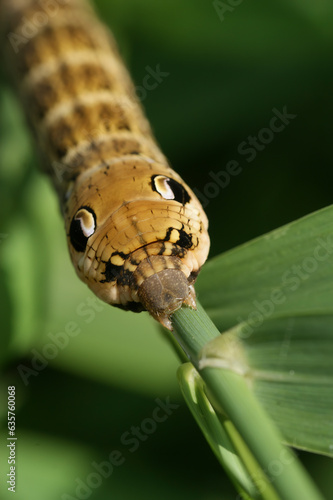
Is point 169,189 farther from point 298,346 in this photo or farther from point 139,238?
point 298,346

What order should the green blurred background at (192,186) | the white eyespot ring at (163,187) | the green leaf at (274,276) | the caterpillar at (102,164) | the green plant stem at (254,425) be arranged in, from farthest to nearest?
the green blurred background at (192,186)
the white eyespot ring at (163,187)
the caterpillar at (102,164)
the green leaf at (274,276)
the green plant stem at (254,425)

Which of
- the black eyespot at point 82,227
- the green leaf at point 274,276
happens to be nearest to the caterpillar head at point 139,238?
the black eyespot at point 82,227

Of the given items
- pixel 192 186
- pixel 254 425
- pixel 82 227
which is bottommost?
pixel 192 186

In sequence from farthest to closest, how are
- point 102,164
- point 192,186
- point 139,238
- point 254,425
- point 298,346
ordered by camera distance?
point 192,186
point 102,164
point 139,238
point 298,346
point 254,425

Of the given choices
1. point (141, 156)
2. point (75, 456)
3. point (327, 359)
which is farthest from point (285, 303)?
point (75, 456)

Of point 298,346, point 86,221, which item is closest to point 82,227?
point 86,221

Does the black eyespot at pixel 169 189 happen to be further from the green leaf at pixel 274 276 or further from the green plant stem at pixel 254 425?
the green plant stem at pixel 254 425
